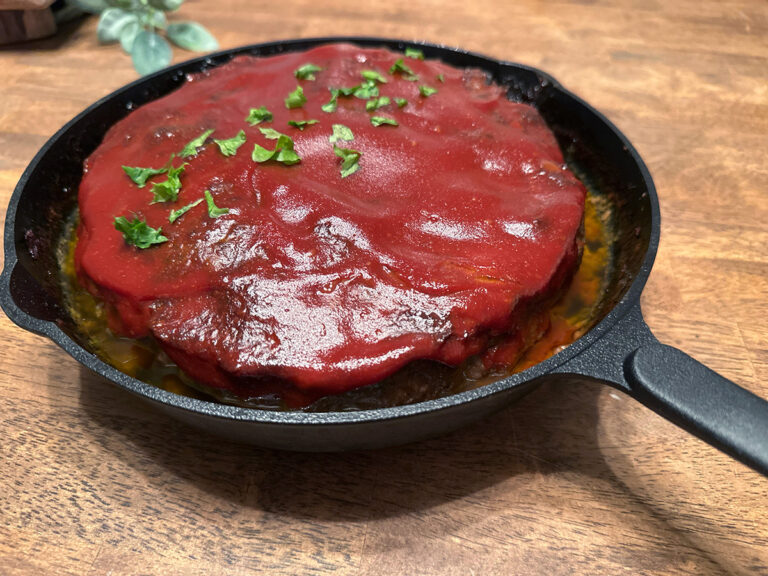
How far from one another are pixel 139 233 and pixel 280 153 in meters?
0.37

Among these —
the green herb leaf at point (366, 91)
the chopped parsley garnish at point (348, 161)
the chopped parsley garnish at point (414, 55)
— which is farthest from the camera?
the chopped parsley garnish at point (414, 55)

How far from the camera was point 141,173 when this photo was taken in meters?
1.47

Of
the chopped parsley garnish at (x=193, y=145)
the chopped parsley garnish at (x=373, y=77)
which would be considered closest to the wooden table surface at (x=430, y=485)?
the chopped parsley garnish at (x=193, y=145)

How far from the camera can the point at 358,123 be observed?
5.17 feet

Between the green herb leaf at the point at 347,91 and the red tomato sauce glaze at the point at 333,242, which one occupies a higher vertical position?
the green herb leaf at the point at 347,91

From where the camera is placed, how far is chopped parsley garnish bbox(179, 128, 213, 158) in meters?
1.50

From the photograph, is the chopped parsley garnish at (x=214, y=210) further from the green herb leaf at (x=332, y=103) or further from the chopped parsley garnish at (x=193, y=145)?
the green herb leaf at (x=332, y=103)

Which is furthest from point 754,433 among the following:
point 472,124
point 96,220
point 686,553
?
point 96,220

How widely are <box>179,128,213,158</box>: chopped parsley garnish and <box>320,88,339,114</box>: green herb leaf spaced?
1.02ft

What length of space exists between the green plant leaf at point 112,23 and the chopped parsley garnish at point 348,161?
1813mm

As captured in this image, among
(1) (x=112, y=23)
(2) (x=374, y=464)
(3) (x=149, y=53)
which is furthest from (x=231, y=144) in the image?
(1) (x=112, y=23)

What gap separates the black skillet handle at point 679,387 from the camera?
0.96 metres

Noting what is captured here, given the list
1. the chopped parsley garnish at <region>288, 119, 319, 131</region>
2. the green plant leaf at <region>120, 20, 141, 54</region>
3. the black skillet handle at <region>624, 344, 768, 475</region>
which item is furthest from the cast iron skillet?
the green plant leaf at <region>120, 20, 141, 54</region>

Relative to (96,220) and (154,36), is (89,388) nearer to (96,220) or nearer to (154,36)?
(96,220)
